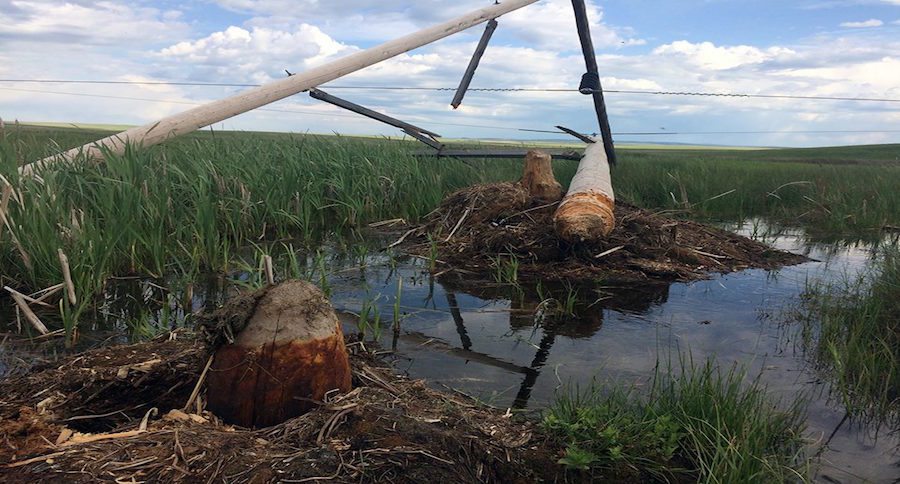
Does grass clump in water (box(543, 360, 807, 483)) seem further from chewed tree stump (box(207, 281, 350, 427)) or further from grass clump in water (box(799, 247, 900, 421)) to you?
chewed tree stump (box(207, 281, 350, 427))

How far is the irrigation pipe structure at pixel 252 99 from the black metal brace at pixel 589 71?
2.25 metres

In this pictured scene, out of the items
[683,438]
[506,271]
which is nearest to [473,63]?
[506,271]

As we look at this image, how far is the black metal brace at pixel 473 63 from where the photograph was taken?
9.26 meters

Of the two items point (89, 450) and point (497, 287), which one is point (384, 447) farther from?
point (497, 287)

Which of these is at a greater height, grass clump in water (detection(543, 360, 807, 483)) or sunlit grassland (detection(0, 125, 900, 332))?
sunlit grassland (detection(0, 125, 900, 332))

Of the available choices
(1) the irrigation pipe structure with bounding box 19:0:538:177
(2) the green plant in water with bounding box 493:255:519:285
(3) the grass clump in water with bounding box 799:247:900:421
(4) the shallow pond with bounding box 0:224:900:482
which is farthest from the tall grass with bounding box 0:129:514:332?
(3) the grass clump in water with bounding box 799:247:900:421

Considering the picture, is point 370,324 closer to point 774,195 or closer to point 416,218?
point 416,218

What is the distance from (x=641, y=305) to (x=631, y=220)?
182cm

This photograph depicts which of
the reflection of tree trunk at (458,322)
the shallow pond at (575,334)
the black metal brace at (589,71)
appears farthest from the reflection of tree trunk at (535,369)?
the black metal brace at (589,71)

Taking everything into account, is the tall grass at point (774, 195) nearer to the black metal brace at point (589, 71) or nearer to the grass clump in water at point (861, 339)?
the black metal brace at point (589, 71)

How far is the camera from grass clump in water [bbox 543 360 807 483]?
2303 millimetres

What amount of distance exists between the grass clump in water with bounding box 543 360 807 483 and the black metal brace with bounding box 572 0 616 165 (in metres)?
8.28

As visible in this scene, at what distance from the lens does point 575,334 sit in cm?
410

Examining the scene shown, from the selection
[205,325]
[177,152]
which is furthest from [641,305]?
[177,152]
